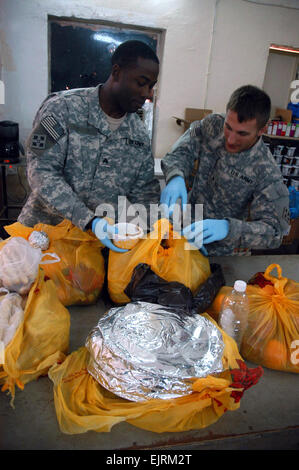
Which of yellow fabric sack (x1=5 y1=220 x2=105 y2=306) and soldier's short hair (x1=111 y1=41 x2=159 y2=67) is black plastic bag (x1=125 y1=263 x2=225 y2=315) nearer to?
yellow fabric sack (x1=5 y1=220 x2=105 y2=306)

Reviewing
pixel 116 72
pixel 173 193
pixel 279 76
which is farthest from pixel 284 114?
pixel 116 72

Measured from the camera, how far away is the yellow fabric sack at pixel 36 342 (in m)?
0.86

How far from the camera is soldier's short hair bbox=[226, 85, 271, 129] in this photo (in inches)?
54.3

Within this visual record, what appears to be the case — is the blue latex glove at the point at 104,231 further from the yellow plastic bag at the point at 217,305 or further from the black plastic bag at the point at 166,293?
the yellow plastic bag at the point at 217,305

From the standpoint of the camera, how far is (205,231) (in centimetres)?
135

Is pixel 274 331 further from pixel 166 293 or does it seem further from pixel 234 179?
pixel 234 179

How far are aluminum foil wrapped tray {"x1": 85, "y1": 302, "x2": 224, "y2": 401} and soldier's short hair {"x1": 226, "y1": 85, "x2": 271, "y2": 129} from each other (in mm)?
853

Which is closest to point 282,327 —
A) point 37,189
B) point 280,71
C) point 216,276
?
point 216,276

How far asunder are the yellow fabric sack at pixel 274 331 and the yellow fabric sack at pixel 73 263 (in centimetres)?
57

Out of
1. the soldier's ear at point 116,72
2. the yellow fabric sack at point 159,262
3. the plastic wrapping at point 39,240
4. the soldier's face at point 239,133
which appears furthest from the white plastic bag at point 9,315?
the soldier's face at point 239,133

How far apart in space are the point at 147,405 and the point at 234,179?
108 centimetres

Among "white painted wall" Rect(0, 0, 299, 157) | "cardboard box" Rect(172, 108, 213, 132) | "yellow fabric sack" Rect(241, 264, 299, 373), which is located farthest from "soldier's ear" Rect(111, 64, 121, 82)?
"cardboard box" Rect(172, 108, 213, 132)
